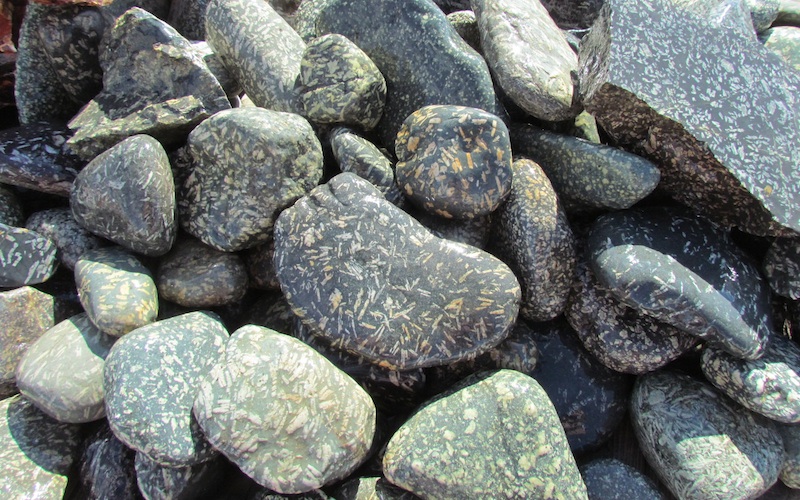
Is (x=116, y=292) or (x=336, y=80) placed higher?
(x=336, y=80)

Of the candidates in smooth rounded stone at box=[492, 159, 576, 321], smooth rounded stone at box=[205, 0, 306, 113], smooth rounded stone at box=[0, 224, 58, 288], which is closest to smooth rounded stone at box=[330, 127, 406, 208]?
smooth rounded stone at box=[205, 0, 306, 113]

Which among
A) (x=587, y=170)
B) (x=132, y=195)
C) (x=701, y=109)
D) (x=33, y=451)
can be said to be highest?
(x=701, y=109)

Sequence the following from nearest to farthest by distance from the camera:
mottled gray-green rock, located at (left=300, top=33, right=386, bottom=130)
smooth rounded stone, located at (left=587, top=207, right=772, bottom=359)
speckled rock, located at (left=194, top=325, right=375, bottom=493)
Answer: speckled rock, located at (left=194, top=325, right=375, bottom=493) → smooth rounded stone, located at (left=587, top=207, right=772, bottom=359) → mottled gray-green rock, located at (left=300, top=33, right=386, bottom=130)

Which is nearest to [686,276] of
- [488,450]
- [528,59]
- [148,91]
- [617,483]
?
[617,483]

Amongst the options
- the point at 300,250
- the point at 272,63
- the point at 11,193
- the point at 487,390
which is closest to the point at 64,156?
the point at 11,193

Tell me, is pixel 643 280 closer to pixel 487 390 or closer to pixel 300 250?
pixel 487 390

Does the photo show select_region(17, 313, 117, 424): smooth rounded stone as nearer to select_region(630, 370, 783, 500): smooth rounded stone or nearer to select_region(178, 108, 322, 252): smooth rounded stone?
select_region(178, 108, 322, 252): smooth rounded stone

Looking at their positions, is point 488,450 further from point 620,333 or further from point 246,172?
point 246,172
